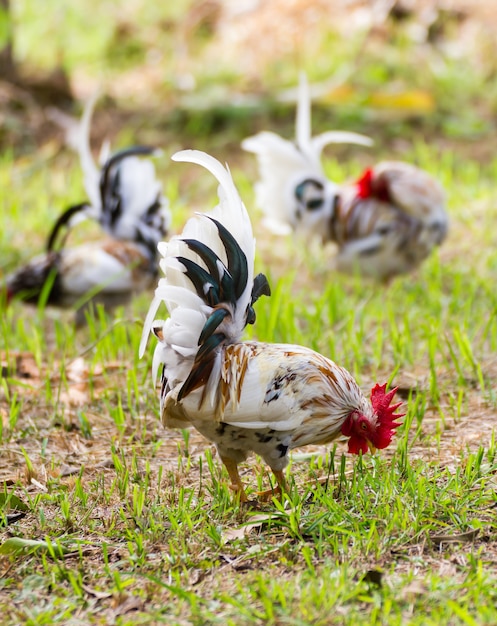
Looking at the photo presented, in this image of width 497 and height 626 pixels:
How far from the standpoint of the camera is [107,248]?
605 cm

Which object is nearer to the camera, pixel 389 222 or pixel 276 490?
pixel 276 490

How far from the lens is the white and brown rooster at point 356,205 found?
21.2ft

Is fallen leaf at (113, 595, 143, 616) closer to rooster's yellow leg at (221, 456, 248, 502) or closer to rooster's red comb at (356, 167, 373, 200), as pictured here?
rooster's yellow leg at (221, 456, 248, 502)

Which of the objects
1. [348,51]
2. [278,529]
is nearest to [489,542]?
[278,529]

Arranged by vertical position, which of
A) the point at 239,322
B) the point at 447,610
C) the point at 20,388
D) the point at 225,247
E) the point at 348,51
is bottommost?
the point at 447,610

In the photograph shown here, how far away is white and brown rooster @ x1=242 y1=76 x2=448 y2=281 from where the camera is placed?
6473mm

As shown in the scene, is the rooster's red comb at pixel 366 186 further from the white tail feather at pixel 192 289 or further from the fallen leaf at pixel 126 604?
the fallen leaf at pixel 126 604

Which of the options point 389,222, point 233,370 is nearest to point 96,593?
point 233,370

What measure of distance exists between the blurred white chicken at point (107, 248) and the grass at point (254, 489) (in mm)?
233

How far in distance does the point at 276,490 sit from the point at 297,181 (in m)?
4.03

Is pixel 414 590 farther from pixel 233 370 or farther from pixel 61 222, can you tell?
pixel 61 222

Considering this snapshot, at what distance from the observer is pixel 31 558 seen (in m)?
2.87

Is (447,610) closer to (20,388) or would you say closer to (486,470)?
(486,470)

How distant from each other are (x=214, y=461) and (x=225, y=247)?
1.08m
